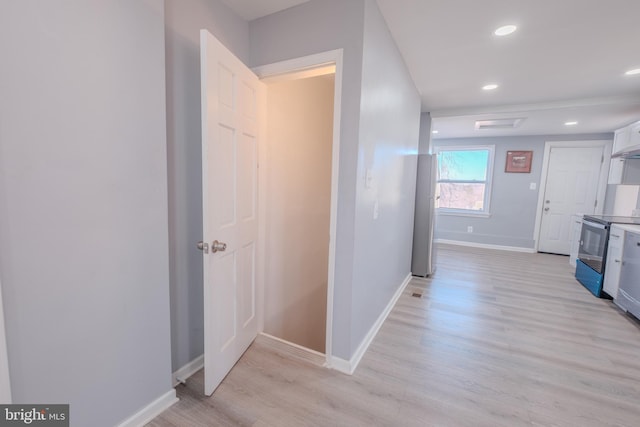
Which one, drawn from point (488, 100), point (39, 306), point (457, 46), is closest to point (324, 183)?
point (457, 46)

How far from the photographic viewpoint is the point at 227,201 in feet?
5.54

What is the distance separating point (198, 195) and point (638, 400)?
3.07 metres

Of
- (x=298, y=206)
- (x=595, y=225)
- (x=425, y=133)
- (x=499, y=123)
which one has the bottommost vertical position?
(x=595, y=225)

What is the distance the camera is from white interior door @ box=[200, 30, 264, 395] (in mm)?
1476

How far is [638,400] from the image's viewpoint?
1.71 m

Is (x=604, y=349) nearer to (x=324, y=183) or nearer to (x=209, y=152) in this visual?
(x=324, y=183)

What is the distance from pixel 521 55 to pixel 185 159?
115 inches

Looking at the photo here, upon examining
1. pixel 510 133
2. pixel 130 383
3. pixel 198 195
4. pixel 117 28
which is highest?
pixel 510 133

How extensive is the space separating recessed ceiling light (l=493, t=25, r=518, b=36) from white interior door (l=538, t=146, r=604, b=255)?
14.7ft

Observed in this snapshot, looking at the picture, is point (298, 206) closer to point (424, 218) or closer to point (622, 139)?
point (424, 218)

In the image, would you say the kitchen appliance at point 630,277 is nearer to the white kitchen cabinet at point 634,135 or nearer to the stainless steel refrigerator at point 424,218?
the white kitchen cabinet at point 634,135

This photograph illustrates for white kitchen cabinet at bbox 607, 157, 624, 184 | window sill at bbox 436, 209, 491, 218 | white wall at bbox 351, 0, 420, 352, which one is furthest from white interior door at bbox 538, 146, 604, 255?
white wall at bbox 351, 0, 420, 352

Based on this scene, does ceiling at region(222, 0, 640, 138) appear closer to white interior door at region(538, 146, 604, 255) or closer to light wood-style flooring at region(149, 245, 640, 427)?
white interior door at region(538, 146, 604, 255)

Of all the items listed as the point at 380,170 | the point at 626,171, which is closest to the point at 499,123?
the point at 626,171
